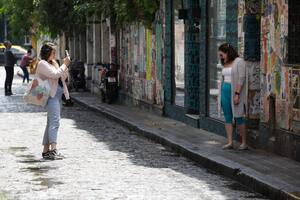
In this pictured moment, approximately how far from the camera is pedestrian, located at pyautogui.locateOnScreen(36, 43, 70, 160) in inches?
519

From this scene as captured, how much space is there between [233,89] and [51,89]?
9.29ft

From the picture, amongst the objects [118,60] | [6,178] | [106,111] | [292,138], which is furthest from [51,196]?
[118,60]

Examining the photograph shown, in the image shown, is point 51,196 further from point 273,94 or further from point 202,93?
point 202,93

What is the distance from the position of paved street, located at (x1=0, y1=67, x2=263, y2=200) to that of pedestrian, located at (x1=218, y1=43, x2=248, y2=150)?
100cm

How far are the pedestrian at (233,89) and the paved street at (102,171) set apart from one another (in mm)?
998

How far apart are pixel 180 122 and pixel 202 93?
1654 millimetres

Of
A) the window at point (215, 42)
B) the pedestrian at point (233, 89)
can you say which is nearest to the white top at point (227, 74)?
the pedestrian at point (233, 89)

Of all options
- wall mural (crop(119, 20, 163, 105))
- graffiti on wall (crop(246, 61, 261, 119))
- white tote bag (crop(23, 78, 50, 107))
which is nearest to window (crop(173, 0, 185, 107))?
wall mural (crop(119, 20, 163, 105))

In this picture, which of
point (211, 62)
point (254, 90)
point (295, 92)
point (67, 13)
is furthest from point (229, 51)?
point (67, 13)

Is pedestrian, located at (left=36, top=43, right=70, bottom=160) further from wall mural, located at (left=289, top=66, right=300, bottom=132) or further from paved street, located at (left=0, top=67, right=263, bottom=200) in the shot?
wall mural, located at (left=289, top=66, right=300, bottom=132)

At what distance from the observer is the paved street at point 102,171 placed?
9.97m

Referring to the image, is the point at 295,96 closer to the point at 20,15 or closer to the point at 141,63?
the point at 141,63

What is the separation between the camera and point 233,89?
13.5 m

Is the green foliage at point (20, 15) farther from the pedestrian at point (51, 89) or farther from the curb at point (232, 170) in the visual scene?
the pedestrian at point (51, 89)
